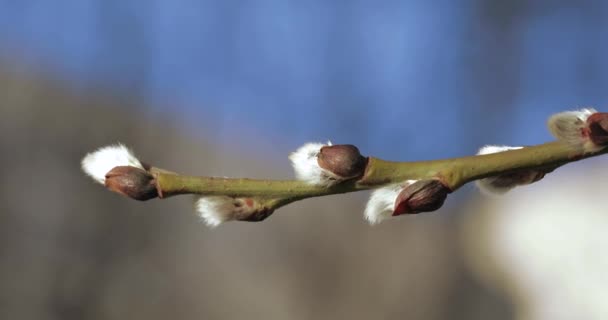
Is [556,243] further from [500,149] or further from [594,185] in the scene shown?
[500,149]

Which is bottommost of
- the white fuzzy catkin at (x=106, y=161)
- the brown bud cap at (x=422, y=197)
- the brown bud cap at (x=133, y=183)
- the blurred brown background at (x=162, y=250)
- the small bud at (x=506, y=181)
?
the brown bud cap at (x=422, y=197)

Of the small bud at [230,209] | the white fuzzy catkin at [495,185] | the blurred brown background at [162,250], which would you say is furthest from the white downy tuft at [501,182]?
the blurred brown background at [162,250]

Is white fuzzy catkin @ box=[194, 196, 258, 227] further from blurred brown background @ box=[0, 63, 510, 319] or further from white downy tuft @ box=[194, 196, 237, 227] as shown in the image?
blurred brown background @ box=[0, 63, 510, 319]

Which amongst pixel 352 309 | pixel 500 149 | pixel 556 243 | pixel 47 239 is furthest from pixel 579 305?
pixel 500 149

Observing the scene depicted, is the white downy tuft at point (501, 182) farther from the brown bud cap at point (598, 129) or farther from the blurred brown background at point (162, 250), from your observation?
the blurred brown background at point (162, 250)

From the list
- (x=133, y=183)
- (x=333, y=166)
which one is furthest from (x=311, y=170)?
(x=133, y=183)

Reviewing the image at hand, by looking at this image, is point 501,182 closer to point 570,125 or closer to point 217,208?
point 570,125

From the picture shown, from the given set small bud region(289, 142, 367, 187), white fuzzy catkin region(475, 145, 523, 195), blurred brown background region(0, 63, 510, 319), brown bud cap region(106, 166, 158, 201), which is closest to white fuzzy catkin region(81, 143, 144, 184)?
brown bud cap region(106, 166, 158, 201)
